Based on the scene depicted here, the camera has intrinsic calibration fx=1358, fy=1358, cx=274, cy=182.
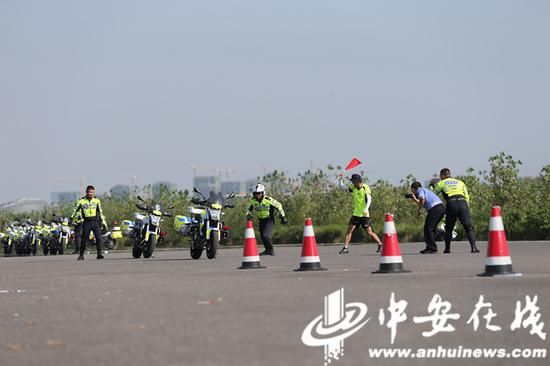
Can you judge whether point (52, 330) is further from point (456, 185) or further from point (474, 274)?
point (456, 185)

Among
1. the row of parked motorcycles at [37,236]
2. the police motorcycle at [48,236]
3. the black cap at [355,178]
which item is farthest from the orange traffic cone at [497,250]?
the police motorcycle at [48,236]

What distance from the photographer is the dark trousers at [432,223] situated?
92.2 feet

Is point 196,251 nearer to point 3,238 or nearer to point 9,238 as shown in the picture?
point 9,238

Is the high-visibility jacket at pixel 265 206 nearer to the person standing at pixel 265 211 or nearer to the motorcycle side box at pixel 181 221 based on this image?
the person standing at pixel 265 211

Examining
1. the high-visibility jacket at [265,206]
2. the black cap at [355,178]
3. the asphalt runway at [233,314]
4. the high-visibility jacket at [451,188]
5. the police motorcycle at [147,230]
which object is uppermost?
the black cap at [355,178]

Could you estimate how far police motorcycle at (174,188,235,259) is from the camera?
92.5ft

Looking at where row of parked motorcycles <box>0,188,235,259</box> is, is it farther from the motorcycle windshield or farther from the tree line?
the tree line

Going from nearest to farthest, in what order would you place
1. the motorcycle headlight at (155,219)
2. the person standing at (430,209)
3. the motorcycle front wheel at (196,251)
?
the person standing at (430,209)
the motorcycle front wheel at (196,251)
the motorcycle headlight at (155,219)

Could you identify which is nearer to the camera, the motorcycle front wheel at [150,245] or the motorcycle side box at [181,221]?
the motorcycle side box at [181,221]

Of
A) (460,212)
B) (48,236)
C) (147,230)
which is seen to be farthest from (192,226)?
(48,236)

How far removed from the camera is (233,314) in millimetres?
12172

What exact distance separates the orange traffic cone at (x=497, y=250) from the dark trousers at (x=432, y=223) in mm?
11348

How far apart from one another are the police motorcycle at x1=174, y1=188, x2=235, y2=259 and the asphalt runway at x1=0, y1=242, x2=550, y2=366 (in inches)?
264

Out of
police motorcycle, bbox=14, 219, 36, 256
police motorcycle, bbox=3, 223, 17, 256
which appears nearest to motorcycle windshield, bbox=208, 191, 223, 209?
police motorcycle, bbox=14, 219, 36, 256
